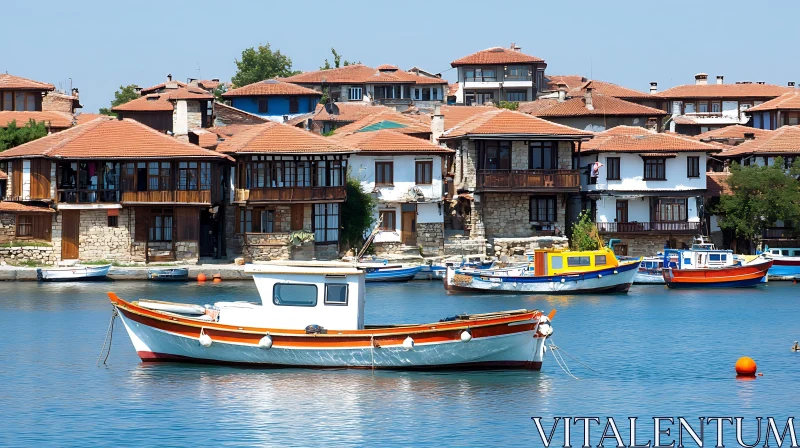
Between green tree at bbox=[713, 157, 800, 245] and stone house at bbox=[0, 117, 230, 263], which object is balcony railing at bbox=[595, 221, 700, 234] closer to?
green tree at bbox=[713, 157, 800, 245]

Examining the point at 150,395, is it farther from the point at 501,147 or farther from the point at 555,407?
the point at 501,147

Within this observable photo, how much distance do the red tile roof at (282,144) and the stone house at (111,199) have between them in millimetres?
2012

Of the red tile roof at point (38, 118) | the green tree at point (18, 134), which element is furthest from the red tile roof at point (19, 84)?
the green tree at point (18, 134)

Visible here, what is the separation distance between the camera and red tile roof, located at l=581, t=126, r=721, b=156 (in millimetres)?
73812

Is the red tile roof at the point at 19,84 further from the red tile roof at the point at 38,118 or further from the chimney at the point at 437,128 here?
the chimney at the point at 437,128

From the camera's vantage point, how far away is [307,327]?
119 ft

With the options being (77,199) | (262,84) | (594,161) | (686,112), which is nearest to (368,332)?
(77,199)

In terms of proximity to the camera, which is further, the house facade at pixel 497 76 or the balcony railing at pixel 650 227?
the house facade at pixel 497 76

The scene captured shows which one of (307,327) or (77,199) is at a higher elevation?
(77,199)

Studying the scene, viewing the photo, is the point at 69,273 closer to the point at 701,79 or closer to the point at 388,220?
the point at 388,220

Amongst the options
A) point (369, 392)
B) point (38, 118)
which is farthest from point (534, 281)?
point (38, 118)

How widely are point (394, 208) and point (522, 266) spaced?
33.7 ft

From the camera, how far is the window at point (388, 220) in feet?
238

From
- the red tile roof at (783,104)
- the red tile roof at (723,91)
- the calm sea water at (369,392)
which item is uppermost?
the red tile roof at (723,91)
